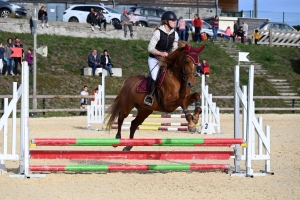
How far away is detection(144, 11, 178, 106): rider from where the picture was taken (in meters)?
11.5

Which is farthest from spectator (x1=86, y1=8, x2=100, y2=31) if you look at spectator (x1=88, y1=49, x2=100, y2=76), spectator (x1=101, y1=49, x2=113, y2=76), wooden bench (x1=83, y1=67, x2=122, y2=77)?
spectator (x1=88, y1=49, x2=100, y2=76)

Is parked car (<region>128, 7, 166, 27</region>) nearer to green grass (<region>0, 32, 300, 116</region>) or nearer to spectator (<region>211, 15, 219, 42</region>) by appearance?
spectator (<region>211, 15, 219, 42</region>)

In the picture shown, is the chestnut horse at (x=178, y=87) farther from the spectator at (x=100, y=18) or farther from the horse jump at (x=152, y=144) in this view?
the spectator at (x=100, y=18)

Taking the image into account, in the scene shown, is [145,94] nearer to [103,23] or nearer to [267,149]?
[267,149]

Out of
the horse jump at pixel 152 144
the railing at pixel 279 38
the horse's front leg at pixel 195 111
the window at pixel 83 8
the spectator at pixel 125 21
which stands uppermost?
the window at pixel 83 8

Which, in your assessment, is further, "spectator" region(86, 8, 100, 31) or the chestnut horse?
"spectator" region(86, 8, 100, 31)

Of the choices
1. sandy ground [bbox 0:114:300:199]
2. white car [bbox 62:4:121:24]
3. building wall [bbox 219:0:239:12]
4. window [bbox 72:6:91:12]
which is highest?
building wall [bbox 219:0:239:12]

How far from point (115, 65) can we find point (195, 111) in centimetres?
2303

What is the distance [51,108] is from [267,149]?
18038mm

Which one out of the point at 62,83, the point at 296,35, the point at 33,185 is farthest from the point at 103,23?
the point at 33,185

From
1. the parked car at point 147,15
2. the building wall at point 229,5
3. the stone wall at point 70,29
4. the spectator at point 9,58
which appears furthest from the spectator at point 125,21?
the building wall at point 229,5

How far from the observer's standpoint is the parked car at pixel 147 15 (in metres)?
40.7

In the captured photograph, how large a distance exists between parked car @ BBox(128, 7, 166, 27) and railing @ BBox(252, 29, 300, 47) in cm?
661

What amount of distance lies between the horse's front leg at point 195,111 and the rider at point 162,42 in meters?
0.75
